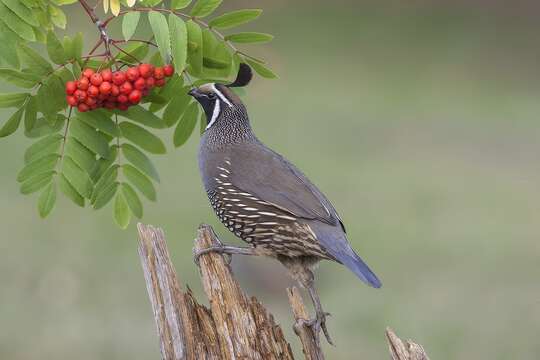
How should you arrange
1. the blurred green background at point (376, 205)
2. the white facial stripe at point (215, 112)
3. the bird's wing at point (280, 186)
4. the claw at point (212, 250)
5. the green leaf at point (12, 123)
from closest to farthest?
the green leaf at point (12, 123) → the claw at point (212, 250) → the bird's wing at point (280, 186) → the white facial stripe at point (215, 112) → the blurred green background at point (376, 205)

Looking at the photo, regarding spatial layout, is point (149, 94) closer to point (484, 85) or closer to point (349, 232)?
point (349, 232)

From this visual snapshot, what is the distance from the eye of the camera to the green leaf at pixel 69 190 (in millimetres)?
3262

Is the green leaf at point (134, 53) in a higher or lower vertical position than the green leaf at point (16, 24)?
lower

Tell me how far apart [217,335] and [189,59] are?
0.75 m

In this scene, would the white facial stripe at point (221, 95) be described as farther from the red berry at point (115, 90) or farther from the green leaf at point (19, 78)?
the green leaf at point (19, 78)

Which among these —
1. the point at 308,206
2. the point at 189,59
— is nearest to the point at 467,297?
the point at 308,206

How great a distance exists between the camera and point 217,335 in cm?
327

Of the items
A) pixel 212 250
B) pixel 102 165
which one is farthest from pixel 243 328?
pixel 102 165

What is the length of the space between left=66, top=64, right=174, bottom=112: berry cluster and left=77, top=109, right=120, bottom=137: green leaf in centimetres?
6

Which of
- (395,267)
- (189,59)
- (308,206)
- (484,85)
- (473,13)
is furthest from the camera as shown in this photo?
(473,13)

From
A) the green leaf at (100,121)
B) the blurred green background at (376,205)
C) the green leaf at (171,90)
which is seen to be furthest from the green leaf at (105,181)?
the blurred green background at (376,205)

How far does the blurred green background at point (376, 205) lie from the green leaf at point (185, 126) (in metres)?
2.83

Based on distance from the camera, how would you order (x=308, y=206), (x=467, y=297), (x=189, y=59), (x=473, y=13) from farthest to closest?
(x=473, y=13) → (x=467, y=297) → (x=308, y=206) → (x=189, y=59)

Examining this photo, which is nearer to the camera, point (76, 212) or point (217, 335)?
point (217, 335)
